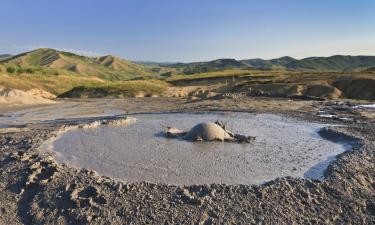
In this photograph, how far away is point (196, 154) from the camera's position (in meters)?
15.3

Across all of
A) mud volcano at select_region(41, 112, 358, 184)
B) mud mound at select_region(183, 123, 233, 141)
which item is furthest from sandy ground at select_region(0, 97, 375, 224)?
mud mound at select_region(183, 123, 233, 141)

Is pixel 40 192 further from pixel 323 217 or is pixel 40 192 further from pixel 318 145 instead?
pixel 318 145

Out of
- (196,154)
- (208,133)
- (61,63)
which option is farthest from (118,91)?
(61,63)

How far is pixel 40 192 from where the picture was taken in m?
11.1

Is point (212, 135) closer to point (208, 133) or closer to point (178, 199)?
point (208, 133)

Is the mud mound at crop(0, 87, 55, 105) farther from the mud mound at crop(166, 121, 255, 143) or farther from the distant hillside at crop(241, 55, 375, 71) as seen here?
the distant hillside at crop(241, 55, 375, 71)

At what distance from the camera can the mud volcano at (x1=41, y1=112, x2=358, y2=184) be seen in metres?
12.7

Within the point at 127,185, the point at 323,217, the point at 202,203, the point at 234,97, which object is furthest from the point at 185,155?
the point at 234,97

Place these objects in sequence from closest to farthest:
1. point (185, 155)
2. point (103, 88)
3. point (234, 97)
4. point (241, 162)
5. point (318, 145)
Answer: point (241, 162) → point (185, 155) → point (318, 145) → point (234, 97) → point (103, 88)

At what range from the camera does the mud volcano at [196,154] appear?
12719 millimetres

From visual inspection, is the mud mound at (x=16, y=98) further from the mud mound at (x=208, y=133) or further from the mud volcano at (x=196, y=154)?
the mud mound at (x=208, y=133)

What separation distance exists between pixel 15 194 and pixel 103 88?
43919 millimetres

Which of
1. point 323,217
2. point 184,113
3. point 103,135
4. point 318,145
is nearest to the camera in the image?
point 323,217

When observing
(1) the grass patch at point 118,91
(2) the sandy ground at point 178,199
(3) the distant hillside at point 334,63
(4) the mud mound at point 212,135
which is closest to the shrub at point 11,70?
(1) the grass patch at point 118,91
